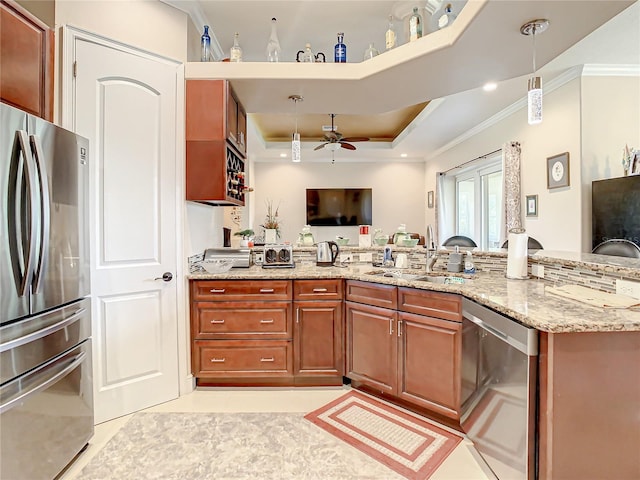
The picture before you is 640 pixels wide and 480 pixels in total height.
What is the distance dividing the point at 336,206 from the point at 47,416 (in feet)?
A: 19.6

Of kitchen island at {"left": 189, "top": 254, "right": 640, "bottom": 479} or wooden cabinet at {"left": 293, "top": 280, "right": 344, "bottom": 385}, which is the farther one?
wooden cabinet at {"left": 293, "top": 280, "right": 344, "bottom": 385}

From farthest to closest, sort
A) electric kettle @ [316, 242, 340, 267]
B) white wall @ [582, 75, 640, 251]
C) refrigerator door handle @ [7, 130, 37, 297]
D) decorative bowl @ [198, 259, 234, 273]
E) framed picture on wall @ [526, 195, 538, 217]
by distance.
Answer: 1. framed picture on wall @ [526, 195, 538, 217]
2. white wall @ [582, 75, 640, 251]
3. electric kettle @ [316, 242, 340, 267]
4. decorative bowl @ [198, 259, 234, 273]
5. refrigerator door handle @ [7, 130, 37, 297]

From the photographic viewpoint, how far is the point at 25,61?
1683 mm

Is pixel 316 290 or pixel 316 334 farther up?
pixel 316 290

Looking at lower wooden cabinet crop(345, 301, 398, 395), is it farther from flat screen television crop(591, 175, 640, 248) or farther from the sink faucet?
flat screen television crop(591, 175, 640, 248)

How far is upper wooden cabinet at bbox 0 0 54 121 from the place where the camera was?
60.6 inches

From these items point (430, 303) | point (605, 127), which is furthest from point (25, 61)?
point (605, 127)

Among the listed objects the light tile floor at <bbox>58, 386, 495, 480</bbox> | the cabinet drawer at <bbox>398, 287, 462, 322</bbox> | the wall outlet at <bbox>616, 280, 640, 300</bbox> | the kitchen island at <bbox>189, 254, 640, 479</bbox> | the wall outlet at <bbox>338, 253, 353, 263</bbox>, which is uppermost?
the wall outlet at <bbox>338, 253, 353, 263</bbox>

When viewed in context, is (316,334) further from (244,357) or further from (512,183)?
(512,183)

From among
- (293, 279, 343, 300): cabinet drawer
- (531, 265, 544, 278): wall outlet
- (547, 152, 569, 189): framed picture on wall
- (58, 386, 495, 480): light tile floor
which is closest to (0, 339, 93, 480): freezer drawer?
(58, 386, 495, 480): light tile floor

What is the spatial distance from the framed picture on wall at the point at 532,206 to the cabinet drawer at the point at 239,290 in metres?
3.24

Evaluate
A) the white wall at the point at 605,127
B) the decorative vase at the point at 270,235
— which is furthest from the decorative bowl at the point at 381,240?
the white wall at the point at 605,127

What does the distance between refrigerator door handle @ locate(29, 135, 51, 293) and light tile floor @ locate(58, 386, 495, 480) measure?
1.08 metres

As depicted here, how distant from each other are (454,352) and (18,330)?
86.4 inches
